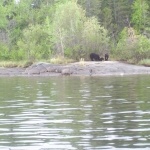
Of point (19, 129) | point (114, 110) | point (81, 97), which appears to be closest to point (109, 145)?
point (19, 129)

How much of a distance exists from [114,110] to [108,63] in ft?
118

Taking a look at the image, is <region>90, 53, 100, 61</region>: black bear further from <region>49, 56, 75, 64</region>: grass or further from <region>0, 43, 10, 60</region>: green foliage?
<region>0, 43, 10, 60</region>: green foliage

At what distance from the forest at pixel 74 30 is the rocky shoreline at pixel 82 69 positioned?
16.2ft

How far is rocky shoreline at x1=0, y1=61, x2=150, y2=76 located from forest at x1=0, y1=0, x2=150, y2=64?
16.2 feet

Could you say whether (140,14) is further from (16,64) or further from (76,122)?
(76,122)

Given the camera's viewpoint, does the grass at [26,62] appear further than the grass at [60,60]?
Yes

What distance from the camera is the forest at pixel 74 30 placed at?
6150 cm

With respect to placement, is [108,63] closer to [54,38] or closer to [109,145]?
[54,38]

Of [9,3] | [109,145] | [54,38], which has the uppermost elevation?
[9,3]

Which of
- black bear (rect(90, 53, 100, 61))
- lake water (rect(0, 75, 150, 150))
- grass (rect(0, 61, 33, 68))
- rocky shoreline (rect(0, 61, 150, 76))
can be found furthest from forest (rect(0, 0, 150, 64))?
lake water (rect(0, 75, 150, 150))

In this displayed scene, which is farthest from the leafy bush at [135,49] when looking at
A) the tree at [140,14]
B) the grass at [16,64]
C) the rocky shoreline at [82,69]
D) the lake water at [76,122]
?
the lake water at [76,122]

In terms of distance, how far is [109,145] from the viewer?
40.8ft

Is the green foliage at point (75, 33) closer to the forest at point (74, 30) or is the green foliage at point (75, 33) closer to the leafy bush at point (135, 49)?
the forest at point (74, 30)

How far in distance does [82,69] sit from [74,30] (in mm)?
12006
